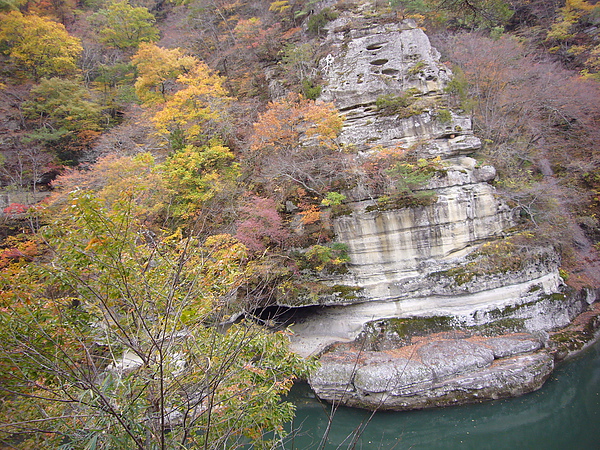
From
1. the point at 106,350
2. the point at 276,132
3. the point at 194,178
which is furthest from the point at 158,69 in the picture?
the point at 106,350

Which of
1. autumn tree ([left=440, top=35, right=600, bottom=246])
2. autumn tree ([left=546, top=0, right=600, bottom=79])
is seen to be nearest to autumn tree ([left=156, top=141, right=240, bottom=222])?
autumn tree ([left=440, top=35, right=600, bottom=246])

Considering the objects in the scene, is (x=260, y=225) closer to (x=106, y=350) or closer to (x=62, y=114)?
(x=106, y=350)

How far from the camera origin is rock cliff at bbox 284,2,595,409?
9.11 metres

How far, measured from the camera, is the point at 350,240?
38.8 feet

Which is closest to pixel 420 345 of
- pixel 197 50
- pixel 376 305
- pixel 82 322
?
pixel 376 305

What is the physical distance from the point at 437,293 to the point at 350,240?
372cm

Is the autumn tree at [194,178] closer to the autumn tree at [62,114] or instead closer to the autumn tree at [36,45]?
the autumn tree at [62,114]

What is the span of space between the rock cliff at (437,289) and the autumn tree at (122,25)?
18328 mm

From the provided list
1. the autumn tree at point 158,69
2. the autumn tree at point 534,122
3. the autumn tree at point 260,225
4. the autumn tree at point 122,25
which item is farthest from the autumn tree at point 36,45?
the autumn tree at point 534,122

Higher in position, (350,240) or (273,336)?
(273,336)

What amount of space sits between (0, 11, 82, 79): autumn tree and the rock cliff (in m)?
17.6

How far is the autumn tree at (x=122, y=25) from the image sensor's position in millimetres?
20359

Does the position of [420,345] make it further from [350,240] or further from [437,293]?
[350,240]

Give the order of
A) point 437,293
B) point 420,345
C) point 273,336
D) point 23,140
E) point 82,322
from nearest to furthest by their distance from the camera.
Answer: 1. point 82,322
2. point 273,336
3. point 420,345
4. point 437,293
5. point 23,140
